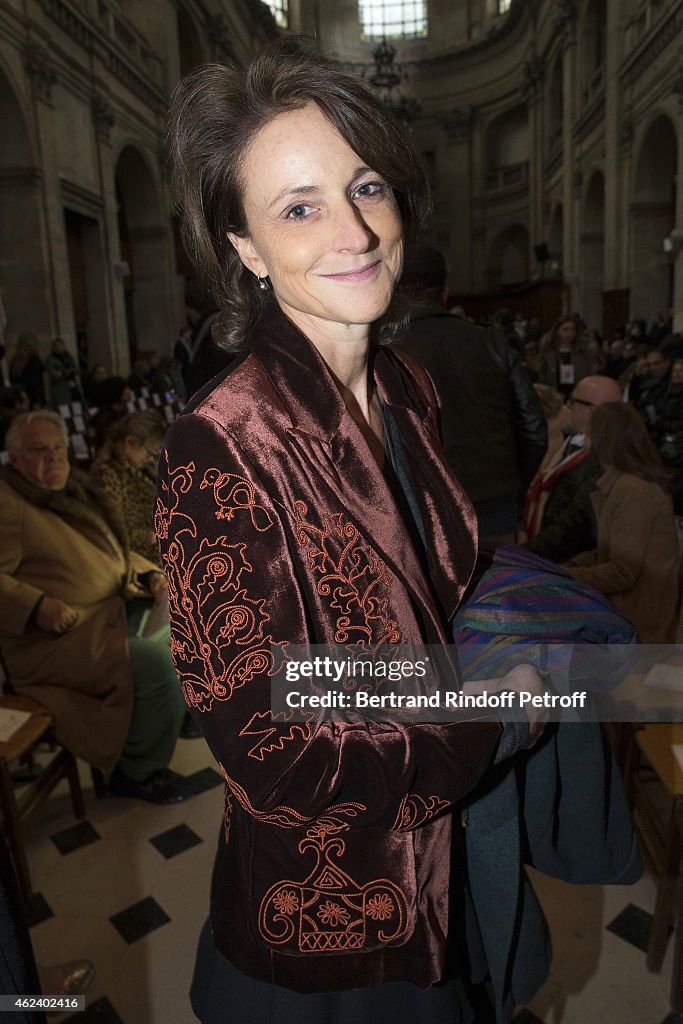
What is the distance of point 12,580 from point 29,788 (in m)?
0.82

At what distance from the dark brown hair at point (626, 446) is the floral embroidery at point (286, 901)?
2437mm

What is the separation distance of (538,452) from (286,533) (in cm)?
238

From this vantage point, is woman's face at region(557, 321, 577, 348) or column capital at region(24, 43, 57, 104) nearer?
woman's face at region(557, 321, 577, 348)

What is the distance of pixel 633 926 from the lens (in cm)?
244

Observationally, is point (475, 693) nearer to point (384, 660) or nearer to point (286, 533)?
point (384, 660)

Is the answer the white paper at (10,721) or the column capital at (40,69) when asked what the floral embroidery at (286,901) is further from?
the column capital at (40,69)

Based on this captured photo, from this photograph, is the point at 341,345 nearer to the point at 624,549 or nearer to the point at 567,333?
the point at 624,549

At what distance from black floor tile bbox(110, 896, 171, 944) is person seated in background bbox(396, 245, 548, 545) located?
176 centimetres

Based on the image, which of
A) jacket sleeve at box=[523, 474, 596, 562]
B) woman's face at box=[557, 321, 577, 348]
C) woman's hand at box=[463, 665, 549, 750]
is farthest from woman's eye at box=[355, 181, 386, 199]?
woman's face at box=[557, 321, 577, 348]

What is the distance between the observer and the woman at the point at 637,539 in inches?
113

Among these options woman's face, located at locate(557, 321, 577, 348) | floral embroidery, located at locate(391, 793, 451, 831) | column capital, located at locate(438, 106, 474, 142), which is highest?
column capital, located at locate(438, 106, 474, 142)

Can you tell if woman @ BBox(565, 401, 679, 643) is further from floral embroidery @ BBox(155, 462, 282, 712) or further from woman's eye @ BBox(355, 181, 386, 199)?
floral embroidery @ BBox(155, 462, 282, 712)

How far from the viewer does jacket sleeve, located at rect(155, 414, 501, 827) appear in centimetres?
88

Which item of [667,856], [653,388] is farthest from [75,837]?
[653,388]
